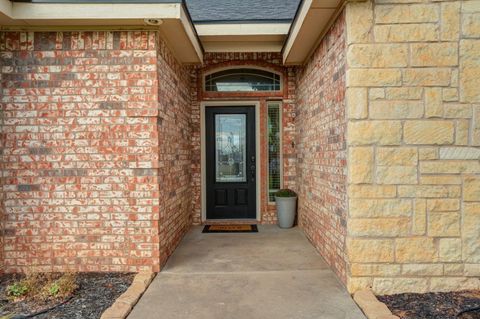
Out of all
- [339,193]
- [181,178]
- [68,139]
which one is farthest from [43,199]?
[339,193]

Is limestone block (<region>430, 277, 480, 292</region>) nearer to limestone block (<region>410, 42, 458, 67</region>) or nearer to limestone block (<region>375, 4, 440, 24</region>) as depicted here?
limestone block (<region>410, 42, 458, 67</region>)

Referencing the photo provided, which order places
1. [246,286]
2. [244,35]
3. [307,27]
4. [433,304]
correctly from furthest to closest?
[244,35], [307,27], [246,286], [433,304]

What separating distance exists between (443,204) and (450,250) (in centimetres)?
40

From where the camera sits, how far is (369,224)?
2775mm

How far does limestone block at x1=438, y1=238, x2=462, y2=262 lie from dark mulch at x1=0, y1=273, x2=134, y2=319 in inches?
110

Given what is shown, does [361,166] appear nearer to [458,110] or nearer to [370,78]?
[370,78]

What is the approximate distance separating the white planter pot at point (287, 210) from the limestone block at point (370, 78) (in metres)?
2.75

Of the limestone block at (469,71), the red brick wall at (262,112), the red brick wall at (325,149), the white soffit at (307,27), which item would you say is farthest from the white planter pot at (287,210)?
the limestone block at (469,71)

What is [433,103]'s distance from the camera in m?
2.76

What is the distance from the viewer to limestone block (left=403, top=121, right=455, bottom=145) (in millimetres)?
2756

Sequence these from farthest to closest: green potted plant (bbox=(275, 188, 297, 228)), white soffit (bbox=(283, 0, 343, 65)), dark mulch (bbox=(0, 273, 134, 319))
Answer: green potted plant (bbox=(275, 188, 297, 228)) → white soffit (bbox=(283, 0, 343, 65)) → dark mulch (bbox=(0, 273, 134, 319))

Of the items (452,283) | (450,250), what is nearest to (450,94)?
(450,250)

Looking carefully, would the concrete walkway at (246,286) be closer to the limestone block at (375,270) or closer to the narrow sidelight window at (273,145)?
the limestone block at (375,270)

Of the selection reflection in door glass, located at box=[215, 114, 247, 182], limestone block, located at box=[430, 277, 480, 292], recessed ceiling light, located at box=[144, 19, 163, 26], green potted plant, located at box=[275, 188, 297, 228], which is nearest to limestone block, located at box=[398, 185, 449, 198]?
limestone block, located at box=[430, 277, 480, 292]
